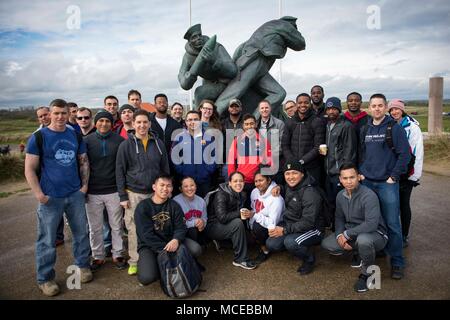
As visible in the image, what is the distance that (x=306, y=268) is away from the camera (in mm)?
3822

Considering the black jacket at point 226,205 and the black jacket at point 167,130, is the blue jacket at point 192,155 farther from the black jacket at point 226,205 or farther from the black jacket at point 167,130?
the black jacket at point 226,205

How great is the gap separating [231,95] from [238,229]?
2.72 metres

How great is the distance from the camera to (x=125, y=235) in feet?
17.1

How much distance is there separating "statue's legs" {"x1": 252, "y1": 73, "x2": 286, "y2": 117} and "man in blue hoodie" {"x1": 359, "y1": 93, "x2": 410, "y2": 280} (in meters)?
2.33

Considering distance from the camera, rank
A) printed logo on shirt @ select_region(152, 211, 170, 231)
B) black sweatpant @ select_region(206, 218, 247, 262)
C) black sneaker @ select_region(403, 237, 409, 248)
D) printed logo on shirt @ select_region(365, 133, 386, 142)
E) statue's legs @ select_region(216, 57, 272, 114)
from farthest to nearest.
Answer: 1. statue's legs @ select_region(216, 57, 272, 114)
2. black sneaker @ select_region(403, 237, 409, 248)
3. black sweatpant @ select_region(206, 218, 247, 262)
4. printed logo on shirt @ select_region(365, 133, 386, 142)
5. printed logo on shirt @ select_region(152, 211, 170, 231)

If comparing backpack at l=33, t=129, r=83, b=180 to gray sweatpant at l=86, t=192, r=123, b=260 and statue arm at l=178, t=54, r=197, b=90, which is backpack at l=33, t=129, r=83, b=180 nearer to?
gray sweatpant at l=86, t=192, r=123, b=260

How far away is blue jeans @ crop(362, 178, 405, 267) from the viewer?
3.69 metres

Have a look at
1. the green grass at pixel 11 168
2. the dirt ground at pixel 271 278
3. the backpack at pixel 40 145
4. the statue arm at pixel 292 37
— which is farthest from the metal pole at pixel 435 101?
the green grass at pixel 11 168

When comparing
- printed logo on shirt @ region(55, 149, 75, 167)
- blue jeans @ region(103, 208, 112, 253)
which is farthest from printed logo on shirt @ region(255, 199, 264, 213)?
printed logo on shirt @ region(55, 149, 75, 167)

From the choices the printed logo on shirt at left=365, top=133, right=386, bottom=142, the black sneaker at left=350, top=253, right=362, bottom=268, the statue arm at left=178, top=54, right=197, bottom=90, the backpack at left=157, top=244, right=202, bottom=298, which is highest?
the statue arm at left=178, top=54, right=197, bottom=90

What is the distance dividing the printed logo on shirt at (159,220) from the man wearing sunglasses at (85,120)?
1.52 metres

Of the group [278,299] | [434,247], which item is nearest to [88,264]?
[278,299]

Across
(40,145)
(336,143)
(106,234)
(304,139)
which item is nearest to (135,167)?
(40,145)

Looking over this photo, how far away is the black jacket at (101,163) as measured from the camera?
12.7 ft
